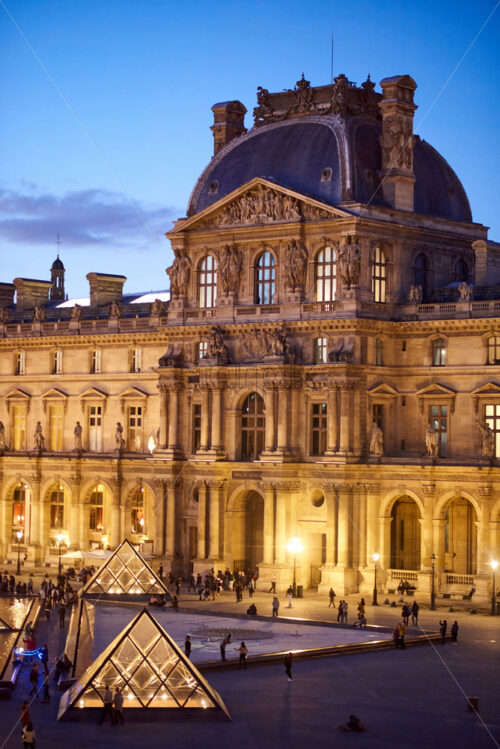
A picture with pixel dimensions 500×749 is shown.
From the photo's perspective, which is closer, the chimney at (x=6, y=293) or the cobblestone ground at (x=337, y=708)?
the cobblestone ground at (x=337, y=708)

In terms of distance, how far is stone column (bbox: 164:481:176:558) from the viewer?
299ft

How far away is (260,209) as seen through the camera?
289 feet

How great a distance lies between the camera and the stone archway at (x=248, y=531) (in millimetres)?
89000

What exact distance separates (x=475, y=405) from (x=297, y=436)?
1013 centimetres

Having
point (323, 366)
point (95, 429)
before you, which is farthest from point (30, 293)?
point (323, 366)

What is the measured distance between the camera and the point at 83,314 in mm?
105562

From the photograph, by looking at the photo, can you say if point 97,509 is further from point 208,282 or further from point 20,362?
point 208,282

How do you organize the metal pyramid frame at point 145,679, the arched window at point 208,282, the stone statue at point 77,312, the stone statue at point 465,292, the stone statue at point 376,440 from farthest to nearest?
the stone statue at point 77,312, the arched window at point 208,282, the stone statue at point 465,292, the stone statue at point 376,440, the metal pyramid frame at point 145,679

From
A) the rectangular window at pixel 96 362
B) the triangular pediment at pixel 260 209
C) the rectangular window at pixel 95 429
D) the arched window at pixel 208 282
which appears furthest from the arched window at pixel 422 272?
the rectangular window at pixel 95 429

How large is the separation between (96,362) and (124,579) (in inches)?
950

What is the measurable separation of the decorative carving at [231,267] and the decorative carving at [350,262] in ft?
23.9

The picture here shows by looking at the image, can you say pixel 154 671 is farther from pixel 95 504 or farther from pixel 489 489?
pixel 95 504

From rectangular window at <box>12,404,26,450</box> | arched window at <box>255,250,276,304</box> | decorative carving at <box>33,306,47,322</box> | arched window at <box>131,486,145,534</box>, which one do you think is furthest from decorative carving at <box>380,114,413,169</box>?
rectangular window at <box>12,404,26,450</box>

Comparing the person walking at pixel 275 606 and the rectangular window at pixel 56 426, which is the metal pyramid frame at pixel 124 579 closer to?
the person walking at pixel 275 606
